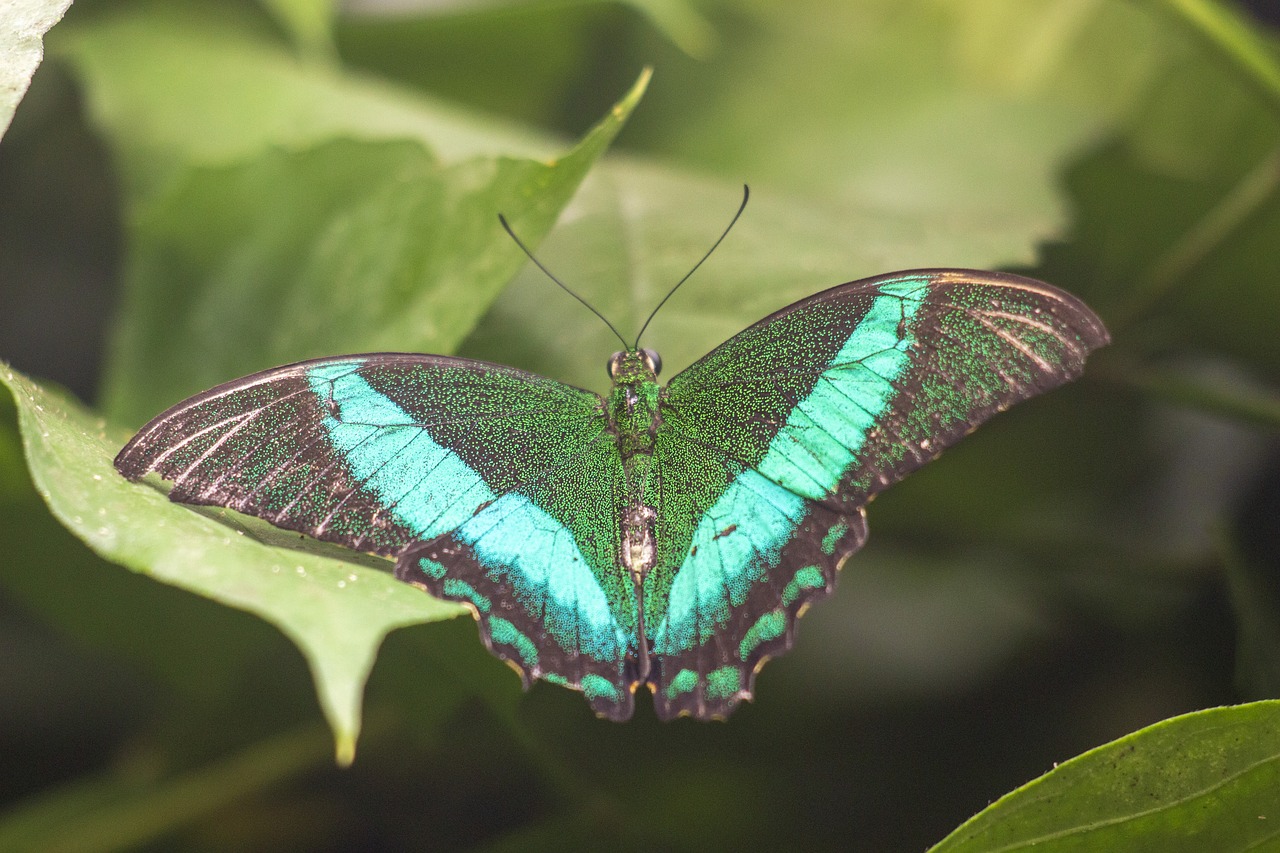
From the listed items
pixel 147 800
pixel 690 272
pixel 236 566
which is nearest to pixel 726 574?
pixel 690 272

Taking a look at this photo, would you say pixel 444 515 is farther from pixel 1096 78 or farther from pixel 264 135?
pixel 1096 78

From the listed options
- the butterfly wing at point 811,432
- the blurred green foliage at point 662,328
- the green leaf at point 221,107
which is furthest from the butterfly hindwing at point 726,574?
the green leaf at point 221,107

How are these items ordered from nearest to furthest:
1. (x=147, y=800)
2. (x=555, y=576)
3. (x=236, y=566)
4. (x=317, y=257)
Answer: (x=236, y=566) < (x=555, y=576) < (x=317, y=257) < (x=147, y=800)

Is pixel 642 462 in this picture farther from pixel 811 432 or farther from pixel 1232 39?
pixel 1232 39

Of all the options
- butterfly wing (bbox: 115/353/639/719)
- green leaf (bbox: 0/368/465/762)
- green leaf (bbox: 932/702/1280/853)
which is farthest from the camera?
butterfly wing (bbox: 115/353/639/719)

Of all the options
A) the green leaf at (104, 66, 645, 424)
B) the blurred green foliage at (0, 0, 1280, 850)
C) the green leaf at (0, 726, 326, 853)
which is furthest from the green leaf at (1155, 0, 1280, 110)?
the green leaf at (0, 726, 326, 853)

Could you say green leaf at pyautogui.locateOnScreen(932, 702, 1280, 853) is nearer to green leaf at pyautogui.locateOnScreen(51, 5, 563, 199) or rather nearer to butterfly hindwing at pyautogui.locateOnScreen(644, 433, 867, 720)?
butterfly hindwing at pyautogui.locateOnScreen(644, 433, 867, 720)

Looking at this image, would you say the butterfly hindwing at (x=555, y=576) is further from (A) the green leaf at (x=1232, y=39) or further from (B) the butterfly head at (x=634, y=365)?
(A) the green leaf at (x=1232, y=39)
